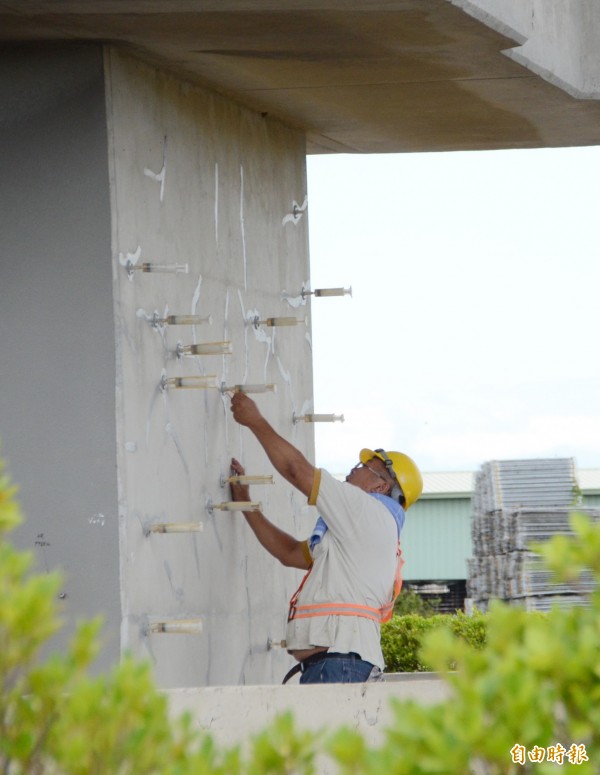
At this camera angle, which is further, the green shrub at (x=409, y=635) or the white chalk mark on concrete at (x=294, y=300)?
the green shrub at (x=409, y=635)

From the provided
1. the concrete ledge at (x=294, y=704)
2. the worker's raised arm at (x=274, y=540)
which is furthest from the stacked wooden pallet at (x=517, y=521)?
the concrete ledge at (x=294, y=704)

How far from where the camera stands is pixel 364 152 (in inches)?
318

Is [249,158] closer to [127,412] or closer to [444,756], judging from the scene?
[127,412]

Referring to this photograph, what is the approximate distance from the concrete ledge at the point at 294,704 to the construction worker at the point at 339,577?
1.40 meters

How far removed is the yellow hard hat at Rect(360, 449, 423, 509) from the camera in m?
6.22

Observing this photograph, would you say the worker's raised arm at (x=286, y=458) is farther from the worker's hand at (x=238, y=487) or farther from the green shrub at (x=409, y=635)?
the green shrub at (x=409, y=635)

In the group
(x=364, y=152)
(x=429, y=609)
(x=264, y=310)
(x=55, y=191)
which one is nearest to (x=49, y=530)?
(x=55, y=191)

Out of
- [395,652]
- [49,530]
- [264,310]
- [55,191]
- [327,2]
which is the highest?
[327,2]

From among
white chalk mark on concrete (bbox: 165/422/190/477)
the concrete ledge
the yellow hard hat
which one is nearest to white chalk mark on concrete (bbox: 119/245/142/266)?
white chalk mark on concrete (bbox: 165/422/190/477)

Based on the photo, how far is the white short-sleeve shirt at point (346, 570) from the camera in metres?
5.66

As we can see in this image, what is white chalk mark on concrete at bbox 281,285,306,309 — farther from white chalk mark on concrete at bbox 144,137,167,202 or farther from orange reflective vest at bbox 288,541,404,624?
orange reflective vest at bbox 288,541,404,624

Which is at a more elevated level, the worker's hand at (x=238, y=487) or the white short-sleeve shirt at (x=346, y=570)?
the worker's hand at (x=238, y=487)

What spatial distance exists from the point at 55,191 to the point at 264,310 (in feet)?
5.89

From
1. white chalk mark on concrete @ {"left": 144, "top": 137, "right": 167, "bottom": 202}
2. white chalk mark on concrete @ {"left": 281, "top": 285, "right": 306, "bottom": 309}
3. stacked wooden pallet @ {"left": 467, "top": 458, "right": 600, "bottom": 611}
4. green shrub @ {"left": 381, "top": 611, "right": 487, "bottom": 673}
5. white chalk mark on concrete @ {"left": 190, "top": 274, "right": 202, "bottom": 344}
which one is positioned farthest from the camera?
stacked wooden pallet @ {"left": 467, "top": 458, "right": 600, "bottom": 611}
